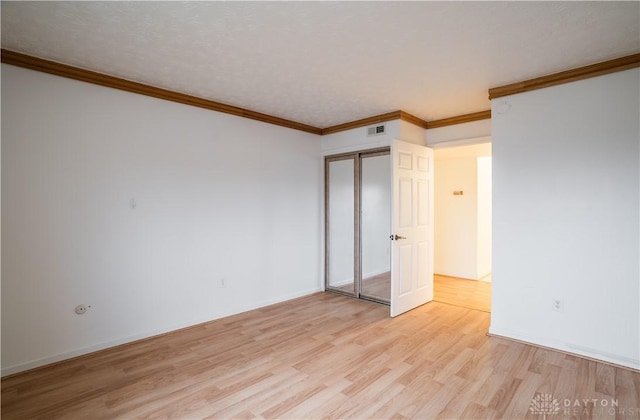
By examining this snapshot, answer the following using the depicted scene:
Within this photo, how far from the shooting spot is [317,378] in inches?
99.2

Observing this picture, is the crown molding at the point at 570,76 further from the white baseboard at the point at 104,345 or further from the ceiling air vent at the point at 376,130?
the white baseboard at the point at 104,345

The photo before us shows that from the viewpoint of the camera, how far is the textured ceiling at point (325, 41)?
2.00 meters

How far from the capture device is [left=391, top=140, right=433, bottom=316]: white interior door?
3920mm

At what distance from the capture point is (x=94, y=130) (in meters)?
2.96

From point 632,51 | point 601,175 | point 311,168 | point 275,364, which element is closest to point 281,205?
point 311,168

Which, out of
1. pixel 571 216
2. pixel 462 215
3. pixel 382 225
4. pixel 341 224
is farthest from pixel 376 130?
pixel 462 215

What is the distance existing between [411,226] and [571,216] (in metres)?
1.69

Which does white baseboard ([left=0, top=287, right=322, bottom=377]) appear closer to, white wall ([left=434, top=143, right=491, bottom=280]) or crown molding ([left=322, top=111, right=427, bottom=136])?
crown molding ([left=322, top=111, right=427, bottom=136])

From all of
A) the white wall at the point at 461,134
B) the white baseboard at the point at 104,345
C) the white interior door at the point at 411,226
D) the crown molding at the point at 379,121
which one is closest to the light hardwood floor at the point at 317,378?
the white baseboard at the point at 104,345

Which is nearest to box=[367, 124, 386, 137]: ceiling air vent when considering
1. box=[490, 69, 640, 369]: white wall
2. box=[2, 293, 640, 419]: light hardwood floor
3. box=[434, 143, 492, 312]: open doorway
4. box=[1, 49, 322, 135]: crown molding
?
box=[1, 49, 322, 135]: crown molding

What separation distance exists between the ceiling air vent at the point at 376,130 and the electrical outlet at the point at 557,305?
2.71 m

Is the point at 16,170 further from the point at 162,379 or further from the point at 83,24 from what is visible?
the point at 162,379

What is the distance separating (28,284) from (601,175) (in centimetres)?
502

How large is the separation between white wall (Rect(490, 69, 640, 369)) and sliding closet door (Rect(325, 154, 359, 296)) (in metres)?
2.00
